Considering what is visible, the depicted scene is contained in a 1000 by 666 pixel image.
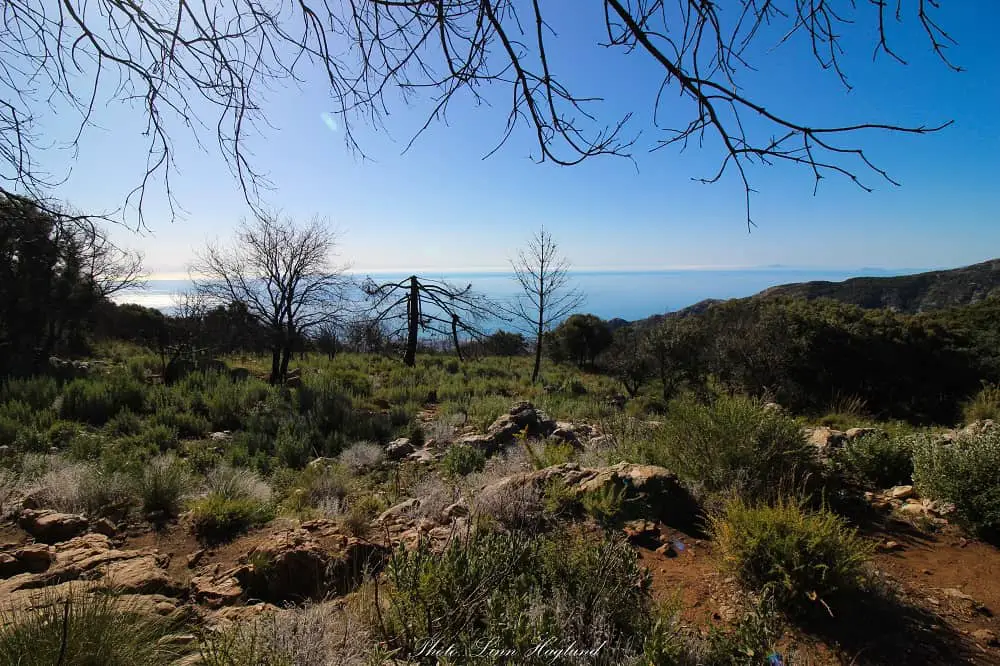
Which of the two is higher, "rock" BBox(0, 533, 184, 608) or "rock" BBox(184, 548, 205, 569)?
"rock" BBox(0, 533, 184, 608)

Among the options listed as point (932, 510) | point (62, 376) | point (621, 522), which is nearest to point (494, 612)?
point (621, 522)

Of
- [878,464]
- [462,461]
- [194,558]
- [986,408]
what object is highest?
[878,464]

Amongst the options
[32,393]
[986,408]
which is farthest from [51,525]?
[986,408]

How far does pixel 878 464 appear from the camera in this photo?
496cm

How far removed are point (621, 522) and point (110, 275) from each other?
19.8m

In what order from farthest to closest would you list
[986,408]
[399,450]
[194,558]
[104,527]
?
[986,408] < [399,450] < [104,527] < [194,558]

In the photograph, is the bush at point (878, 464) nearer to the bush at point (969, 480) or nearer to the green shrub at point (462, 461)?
the bush at point (969, 480)

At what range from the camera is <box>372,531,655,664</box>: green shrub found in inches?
77.5

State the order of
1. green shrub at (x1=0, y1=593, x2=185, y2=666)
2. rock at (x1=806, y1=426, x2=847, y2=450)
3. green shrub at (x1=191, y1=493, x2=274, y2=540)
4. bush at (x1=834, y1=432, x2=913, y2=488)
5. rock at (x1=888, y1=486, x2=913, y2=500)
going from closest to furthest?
green shrub at (x1=0, y1=593, x2=185, y2=666) < green shrub at (x1=191, y1=493, x2=274, y2=540) < rock at (x1=888, y1=486, x2=913, y2=500) < bush at (x1=834, y1=432, x2=913, y2=488) < rock at (x1=806, y1=426, x2=847, y2=450)

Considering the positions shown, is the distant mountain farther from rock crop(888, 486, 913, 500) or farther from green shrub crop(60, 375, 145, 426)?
green shrub crop(60, 375, 145, 426)

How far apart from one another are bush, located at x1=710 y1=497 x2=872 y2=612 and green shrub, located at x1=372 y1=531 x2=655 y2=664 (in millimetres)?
660

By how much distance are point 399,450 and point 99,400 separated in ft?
18.9

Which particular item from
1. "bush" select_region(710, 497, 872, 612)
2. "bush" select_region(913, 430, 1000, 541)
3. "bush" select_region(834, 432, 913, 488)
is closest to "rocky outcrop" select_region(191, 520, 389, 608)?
"bush" select_region(710, 497, 872, 612)

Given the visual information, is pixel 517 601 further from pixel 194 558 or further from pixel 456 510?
pixel 194 558
